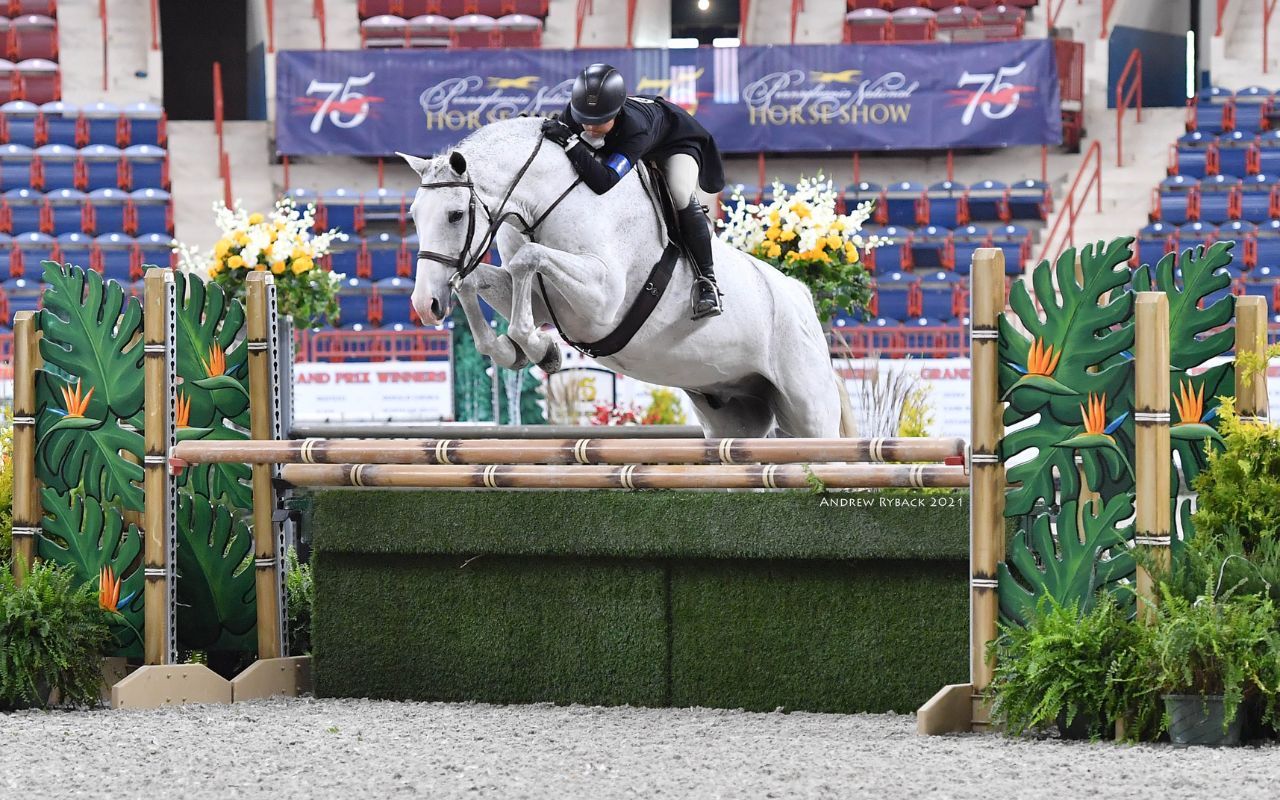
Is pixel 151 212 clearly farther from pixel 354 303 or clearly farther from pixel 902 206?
pixel 902 206

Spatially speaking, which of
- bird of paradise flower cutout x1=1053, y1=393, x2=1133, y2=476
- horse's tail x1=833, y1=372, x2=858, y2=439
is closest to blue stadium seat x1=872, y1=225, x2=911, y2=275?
horse's tail x1=833, y1=372, x2=858, y2=439

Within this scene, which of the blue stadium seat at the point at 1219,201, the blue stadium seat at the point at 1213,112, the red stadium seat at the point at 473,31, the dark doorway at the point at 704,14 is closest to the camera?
the blue stadium seat at the point at 1219,201

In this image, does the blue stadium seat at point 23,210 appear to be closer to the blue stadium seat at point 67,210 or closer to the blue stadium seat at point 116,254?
the blue stadium seat at point 67,210

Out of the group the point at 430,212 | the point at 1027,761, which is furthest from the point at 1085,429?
the point at 430,212

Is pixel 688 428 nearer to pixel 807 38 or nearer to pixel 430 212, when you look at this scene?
pixel 430 212

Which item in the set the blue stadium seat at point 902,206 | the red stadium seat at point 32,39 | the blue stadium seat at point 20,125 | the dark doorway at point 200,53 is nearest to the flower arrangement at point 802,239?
the blue stadium seat at point 902,206

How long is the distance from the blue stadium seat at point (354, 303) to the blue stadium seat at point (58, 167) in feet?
10.3

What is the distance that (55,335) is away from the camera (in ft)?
13.3

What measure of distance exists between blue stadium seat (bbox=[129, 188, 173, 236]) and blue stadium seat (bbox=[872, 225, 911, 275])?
22.6ft

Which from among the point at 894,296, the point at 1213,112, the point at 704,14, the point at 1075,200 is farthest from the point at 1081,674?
the point at 704,14

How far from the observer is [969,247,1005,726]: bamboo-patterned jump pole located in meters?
3.34

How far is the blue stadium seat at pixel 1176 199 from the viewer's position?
1456 cm

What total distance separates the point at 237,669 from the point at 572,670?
101 centimetres

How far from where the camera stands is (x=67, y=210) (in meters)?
14.6
